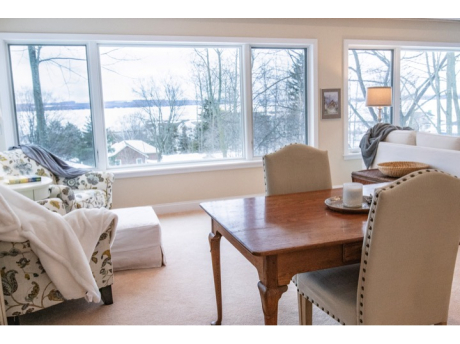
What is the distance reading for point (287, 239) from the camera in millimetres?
1548

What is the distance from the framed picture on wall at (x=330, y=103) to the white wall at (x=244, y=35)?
80 millimetres

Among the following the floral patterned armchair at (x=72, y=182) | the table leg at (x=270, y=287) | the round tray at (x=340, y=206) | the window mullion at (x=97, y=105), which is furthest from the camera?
the window mullion at (x=97, y=105)

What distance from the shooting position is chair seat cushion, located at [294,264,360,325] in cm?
158

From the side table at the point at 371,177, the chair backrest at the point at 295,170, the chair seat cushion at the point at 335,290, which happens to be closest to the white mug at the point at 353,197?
the chair seat cushion at the point at 335,290

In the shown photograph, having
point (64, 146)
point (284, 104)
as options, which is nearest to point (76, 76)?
point (64, 146)

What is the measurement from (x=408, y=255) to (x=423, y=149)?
282 cm

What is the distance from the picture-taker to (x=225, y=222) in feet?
6.00

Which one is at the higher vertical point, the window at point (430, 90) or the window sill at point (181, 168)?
the window at point (430, 90)

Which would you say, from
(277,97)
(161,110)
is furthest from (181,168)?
(277,97)

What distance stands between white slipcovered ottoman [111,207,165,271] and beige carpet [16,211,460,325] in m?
0.06

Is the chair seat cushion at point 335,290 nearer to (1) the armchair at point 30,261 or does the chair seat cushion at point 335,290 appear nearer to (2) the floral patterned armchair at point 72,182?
(1) the armchair at point 30,261

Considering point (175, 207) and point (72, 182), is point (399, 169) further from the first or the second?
point (72, 182)

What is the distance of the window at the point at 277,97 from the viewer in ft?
17.0

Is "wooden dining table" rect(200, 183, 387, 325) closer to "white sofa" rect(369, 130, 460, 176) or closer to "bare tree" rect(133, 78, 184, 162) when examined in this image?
"white sofa" rect(369, 130, 460, 176)
